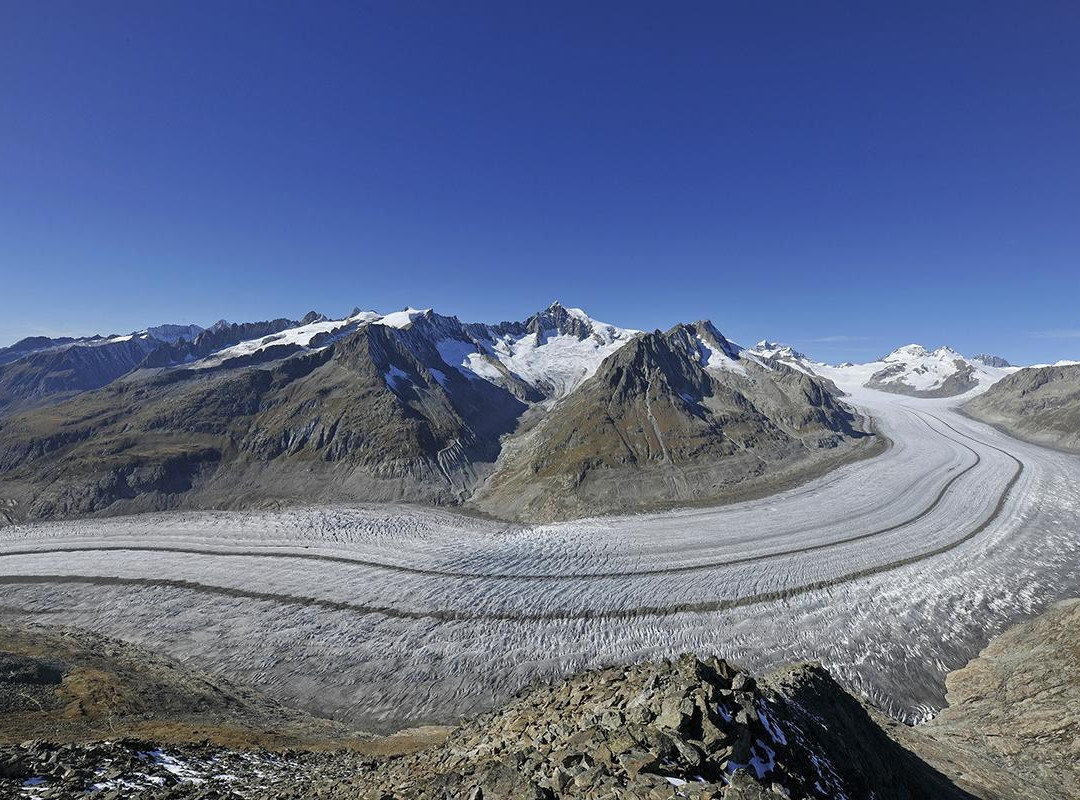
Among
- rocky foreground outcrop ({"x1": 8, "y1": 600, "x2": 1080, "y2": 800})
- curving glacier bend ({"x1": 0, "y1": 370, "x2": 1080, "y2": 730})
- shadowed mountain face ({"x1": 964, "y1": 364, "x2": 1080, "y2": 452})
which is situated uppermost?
shadowed mountain face ({"x1": 964, "y1": 364, "x2": 1080, "y2": 452})

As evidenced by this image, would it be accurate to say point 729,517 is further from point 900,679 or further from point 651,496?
point 900,679

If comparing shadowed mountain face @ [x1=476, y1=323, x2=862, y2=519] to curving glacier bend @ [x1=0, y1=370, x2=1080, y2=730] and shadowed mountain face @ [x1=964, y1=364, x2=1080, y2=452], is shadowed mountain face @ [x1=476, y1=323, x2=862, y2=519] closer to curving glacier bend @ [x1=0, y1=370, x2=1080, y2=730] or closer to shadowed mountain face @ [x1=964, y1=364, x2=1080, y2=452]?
curving glacier bend @ [x1=0, y1=370, x2=1080, y2=730]

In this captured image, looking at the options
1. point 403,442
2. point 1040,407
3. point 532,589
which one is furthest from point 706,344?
point 532,589

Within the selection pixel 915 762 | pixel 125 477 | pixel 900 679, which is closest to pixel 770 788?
pixel 915 762

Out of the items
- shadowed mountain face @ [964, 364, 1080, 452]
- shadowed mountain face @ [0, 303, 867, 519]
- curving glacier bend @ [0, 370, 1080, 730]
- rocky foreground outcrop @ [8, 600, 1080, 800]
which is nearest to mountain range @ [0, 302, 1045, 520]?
shadowed mountain face @ [0, 303, 867, 519]

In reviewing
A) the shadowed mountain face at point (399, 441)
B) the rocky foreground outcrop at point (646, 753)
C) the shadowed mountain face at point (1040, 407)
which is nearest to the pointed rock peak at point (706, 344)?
the shadowed mountain face at point (399, 441)

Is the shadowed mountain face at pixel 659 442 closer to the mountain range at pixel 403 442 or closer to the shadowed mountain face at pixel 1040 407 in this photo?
the mountain range at pixel 403 442
